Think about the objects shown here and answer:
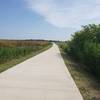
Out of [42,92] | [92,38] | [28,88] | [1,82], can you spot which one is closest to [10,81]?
[1,82]

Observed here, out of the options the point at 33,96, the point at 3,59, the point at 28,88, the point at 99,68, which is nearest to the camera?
the point at 33,96

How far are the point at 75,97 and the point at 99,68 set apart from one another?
4.53 meters

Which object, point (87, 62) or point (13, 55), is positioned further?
point (13, 55)

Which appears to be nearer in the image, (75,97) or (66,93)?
(75,97)

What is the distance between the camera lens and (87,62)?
18156 mm

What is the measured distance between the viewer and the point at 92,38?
3008 centimetres

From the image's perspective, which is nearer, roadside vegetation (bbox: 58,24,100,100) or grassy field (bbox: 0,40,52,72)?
roadside vegetation (bbox: 58,24,100,100)

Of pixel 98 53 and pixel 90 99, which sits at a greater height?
pixel 98 53

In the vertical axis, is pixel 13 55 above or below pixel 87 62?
below

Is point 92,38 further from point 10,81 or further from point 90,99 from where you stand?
point 90,99

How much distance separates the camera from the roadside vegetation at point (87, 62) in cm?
1091

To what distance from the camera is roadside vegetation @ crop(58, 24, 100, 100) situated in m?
10.9

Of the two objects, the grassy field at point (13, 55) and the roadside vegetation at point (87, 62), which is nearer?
the roadside vegetation at point (87, 62)

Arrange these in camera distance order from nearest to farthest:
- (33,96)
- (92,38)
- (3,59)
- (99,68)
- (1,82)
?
1. (33,96)
2. (1,82)
3. (99,68)
4. (3,59)
5. (92,38)
